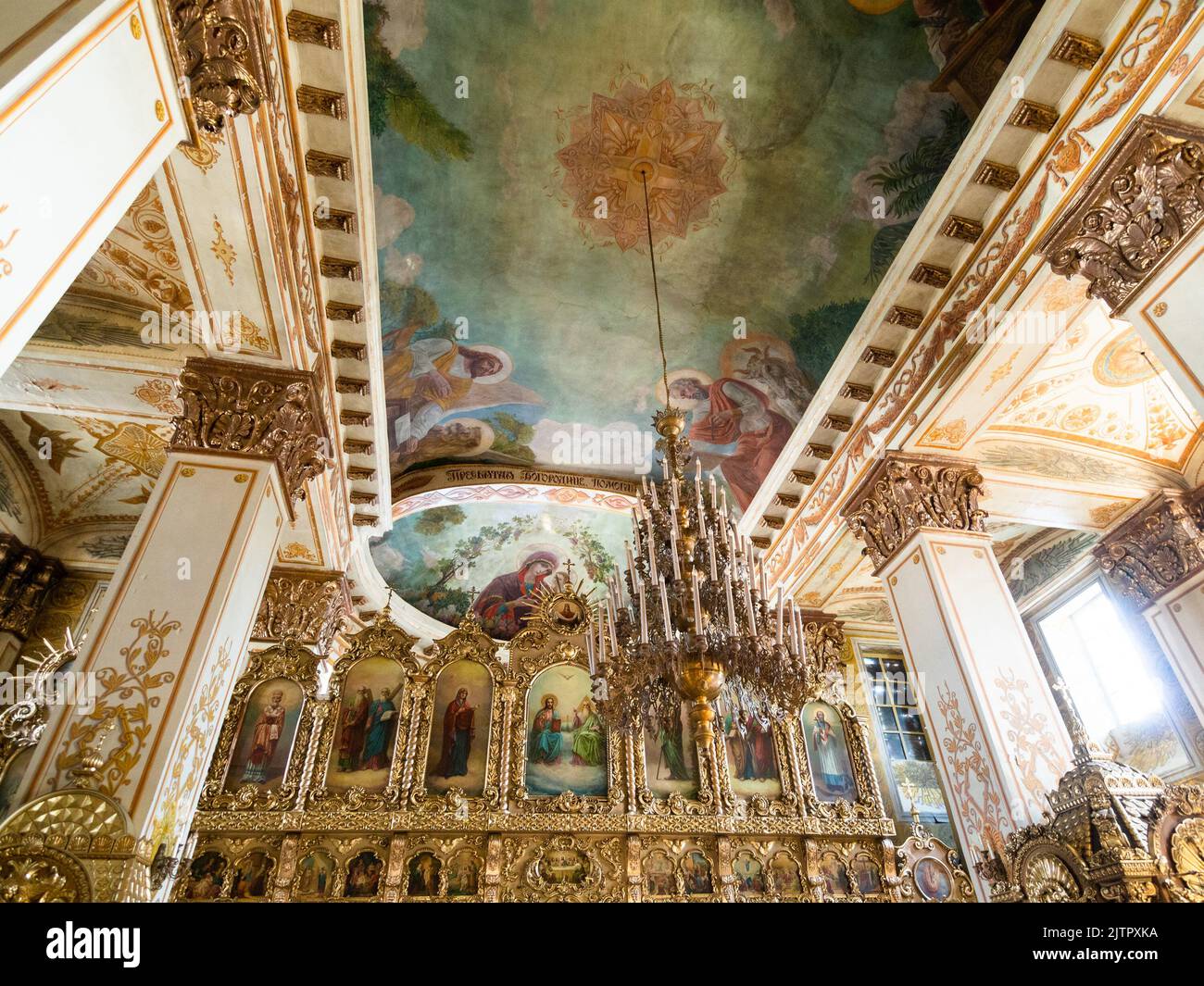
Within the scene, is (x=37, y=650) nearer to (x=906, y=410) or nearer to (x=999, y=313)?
(x=906, y=410)

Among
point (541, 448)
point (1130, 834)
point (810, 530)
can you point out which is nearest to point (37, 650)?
point (541, 448)

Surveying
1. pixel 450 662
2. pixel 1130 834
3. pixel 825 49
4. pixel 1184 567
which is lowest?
pixel 1130 834

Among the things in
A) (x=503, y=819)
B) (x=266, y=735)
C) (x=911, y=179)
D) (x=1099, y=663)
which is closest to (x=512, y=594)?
(x=266, y=735)

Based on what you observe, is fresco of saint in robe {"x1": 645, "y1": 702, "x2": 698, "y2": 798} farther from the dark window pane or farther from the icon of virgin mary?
the icon of virgin mary

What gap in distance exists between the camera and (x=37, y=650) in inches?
395

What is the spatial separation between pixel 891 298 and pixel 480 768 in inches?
269

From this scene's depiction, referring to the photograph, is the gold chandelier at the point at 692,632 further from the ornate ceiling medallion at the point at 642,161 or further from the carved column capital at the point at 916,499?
the ornate ceiling medallion at the point at 642,161

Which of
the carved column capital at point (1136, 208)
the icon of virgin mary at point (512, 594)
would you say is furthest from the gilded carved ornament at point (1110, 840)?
the icon of virgin mary at point (512, 594)

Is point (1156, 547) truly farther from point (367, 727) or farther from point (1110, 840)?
point (367, 727)

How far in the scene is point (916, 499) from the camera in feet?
24.6

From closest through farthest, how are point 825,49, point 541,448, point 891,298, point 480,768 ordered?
point 825,49 → point 891,298 → point 480,768 → point 541,448

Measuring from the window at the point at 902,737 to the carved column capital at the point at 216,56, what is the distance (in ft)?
33.5

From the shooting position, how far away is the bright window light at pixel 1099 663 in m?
9.23

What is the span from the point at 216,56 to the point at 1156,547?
34.7ft
